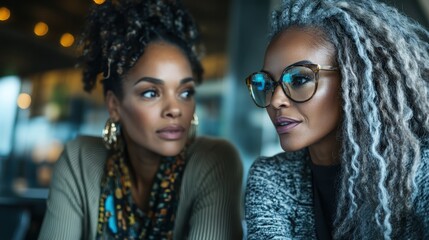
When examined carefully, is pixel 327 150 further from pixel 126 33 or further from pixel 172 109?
pixel 126 33

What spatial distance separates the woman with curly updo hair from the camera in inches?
76.7

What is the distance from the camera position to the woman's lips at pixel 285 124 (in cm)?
142

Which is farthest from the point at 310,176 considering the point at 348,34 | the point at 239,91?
the point at 239,91

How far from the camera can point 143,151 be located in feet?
6.91

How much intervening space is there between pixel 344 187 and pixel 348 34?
443 millimetres

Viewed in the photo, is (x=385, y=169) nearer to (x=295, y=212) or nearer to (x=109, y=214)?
(x=295, y=212)

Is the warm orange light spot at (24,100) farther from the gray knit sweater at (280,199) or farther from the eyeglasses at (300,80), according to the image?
the eyeglasses at (300,80)

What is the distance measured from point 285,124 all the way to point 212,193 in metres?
0.54

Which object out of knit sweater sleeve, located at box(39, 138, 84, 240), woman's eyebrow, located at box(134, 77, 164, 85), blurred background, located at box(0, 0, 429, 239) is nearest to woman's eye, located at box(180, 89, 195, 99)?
woman's eyebrow, located at box(134, 77, 164, 85)

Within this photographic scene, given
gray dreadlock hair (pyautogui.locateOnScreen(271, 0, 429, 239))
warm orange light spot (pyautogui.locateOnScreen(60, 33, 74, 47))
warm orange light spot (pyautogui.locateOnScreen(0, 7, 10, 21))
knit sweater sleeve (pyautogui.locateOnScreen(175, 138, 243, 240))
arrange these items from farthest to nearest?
warm orange light spot (pyautogui.locateOnScreen(60, 33, 74, 47)) → warm orange light spot (pyautogui.locateOnScreen(0, 7, 10, 21)) → knit sweater sleeve (pyautogui.locateOnScreen(175, 138, 243, 240)) → gray dreadlock hair (pyautogui.locateOnScreen(271, 0, 429, 239))

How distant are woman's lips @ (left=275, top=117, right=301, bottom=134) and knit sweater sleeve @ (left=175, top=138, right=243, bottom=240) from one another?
19.0 inches

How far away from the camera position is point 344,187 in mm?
1357

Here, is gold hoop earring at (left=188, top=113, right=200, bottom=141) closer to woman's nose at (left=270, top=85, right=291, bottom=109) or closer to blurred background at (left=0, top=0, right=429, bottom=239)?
woman's nose at (left=270, top=85, right=291, bottom=109)

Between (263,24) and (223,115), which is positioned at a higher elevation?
(263,24)
